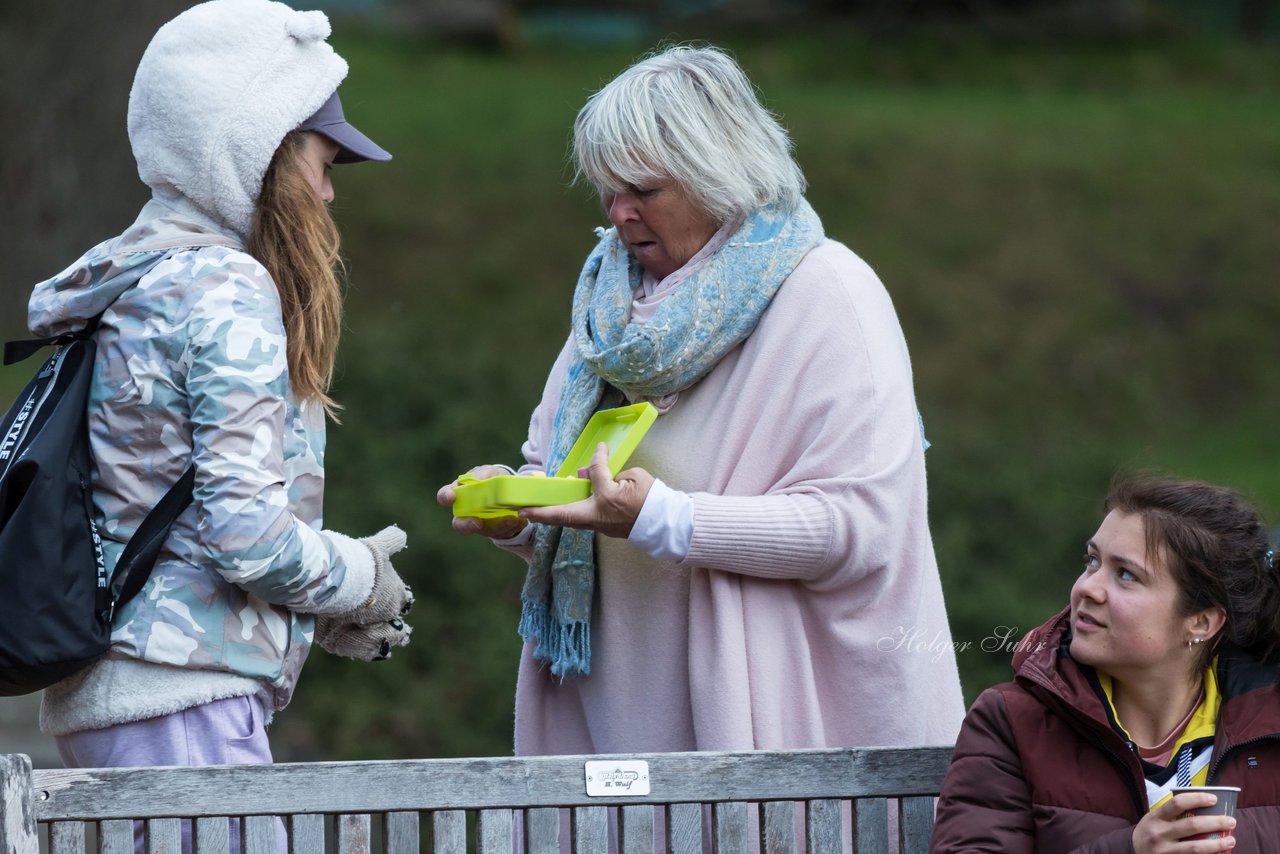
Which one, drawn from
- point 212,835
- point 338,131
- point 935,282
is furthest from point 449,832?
point 935,282

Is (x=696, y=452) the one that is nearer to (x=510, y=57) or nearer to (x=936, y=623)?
(x=936, y=623)

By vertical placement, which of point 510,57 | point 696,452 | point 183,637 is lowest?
point 183,637

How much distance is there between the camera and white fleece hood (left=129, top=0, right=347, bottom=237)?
9.18ft

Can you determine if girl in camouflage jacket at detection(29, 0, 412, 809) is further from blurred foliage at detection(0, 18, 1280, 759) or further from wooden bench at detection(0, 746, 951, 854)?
blurred foliage at detection(0, 18, 1280, 759)

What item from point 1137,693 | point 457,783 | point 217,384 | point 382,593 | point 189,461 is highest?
point 217,384

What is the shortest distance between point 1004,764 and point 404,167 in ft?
28.8

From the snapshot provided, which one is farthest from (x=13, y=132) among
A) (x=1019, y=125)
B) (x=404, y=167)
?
(x=1019, y=125)

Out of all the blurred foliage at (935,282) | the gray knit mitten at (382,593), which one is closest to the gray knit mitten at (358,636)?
the gray knit mitten at (382,593)

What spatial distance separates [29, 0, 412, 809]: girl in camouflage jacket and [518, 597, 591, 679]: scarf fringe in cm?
42

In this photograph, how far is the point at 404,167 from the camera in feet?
36.0

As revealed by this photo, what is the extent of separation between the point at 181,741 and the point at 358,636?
40 cm

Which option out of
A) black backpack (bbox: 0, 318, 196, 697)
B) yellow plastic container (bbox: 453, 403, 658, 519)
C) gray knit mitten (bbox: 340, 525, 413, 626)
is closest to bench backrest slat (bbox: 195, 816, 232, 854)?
black backpack (bbox: 0, 318, 196, 697)

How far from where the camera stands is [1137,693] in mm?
2725

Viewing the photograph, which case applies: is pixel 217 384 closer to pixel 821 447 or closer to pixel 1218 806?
pixel 821 447
